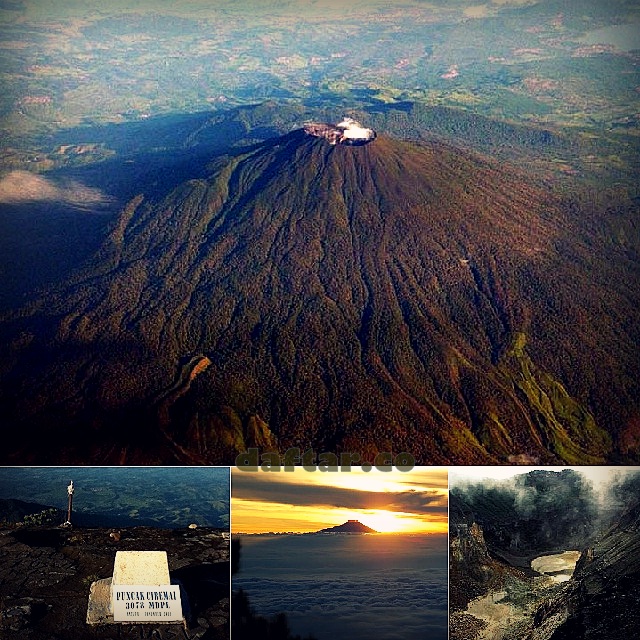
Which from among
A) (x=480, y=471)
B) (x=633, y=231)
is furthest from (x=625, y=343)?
(x=480, y=471)

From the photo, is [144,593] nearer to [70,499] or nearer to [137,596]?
[137,596]

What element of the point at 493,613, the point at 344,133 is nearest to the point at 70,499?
the point at 493,613

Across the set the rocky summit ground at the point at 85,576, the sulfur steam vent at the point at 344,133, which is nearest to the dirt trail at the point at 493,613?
the rocky summit ground at the point at 85,576

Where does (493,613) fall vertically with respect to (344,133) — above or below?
below

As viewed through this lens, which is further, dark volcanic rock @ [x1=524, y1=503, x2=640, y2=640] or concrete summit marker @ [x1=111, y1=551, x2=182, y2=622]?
dark volcanic rock @ [x1=524, y1=503, x2=640, y2=640]

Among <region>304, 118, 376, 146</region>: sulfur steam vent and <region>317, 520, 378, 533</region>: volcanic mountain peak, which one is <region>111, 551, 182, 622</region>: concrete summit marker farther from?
<region>304, 118, 376, 146</region>: sulfur steam vent

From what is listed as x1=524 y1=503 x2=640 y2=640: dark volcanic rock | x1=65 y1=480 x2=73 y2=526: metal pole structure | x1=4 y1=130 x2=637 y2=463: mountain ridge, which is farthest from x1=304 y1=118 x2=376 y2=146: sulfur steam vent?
x1=524 y1=503 x2=640 y2=640: dark volcanic rock
